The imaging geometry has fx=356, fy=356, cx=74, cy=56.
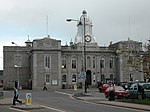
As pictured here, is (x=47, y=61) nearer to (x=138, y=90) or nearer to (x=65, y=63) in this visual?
(x=65, y=63)

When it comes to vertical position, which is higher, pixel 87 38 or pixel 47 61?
pixel 87 38

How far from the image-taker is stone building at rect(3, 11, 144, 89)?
84750 millimetres

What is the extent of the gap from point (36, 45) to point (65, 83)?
1179 centimetres

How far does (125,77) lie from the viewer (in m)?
91.5

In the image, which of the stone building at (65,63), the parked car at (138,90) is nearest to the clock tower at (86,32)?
the stone building at (65,63)

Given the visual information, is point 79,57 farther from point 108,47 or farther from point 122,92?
point 122,92

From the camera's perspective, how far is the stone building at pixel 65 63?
278 feet

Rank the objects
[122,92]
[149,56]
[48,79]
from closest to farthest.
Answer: [149,56] → [122,92] → [48,79]

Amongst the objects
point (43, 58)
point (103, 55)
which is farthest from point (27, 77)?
point (103, 55)

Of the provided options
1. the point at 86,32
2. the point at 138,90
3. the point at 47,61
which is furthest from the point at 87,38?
the point at 138,90

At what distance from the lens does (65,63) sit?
292 ft

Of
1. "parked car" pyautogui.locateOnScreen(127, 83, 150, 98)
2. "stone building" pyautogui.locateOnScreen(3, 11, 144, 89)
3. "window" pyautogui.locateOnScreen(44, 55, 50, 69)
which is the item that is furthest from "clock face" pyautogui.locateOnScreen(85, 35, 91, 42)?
"parked car" pyautogui.locateOnScreen(127, 83, 150, 98)

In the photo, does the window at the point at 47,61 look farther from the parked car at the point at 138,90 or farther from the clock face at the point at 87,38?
the parked car at the point at 138,90

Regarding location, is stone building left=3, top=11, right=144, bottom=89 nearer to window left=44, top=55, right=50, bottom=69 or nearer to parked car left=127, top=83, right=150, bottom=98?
window left=44, top=55, right=50, bottom=69
